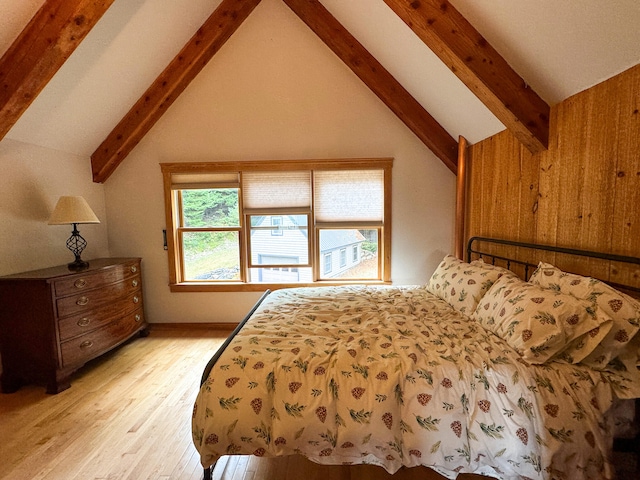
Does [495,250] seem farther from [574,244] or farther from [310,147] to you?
[310,147]

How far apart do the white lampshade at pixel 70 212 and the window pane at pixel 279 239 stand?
157cm

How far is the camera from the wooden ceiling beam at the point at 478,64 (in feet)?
6.15

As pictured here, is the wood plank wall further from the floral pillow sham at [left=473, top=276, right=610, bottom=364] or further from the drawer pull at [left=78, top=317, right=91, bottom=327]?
the drawer pull at [left=78, top=317, right=91, bottom=327]

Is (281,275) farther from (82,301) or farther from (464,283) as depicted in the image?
(464,283)

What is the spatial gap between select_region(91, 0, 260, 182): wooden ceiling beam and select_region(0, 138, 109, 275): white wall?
0.27 m

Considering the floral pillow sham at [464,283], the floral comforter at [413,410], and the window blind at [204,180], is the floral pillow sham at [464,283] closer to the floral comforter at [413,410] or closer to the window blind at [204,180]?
the floral comforter at [413,410]

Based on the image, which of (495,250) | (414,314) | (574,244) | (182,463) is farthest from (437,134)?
(182,463)

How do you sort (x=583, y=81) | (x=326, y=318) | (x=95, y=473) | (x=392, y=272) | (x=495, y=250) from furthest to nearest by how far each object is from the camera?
(x=392, y=272) < (x=495, y=250) < (x=326, y=318) < (x=583, y=81) < (x=95, y=473)

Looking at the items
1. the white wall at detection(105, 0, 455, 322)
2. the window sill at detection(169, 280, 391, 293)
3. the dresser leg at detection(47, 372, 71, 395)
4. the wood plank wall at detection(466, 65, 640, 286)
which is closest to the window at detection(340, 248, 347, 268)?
the window sill at detection(169, 280, 391, 293)

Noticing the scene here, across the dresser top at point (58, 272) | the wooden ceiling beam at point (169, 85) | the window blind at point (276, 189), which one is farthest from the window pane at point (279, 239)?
the wooden ceiling beam at point (169, 85)

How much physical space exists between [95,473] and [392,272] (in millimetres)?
2957

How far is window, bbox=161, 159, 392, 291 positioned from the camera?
11.0 feet

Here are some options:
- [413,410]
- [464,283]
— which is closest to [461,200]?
[464,283]

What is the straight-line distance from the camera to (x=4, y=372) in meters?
2.30
